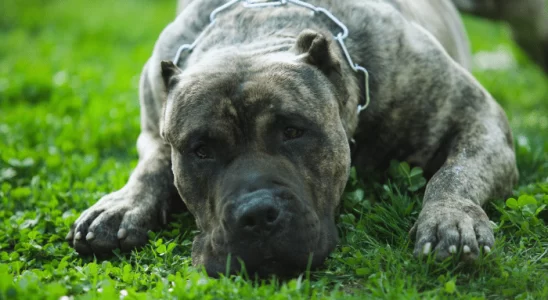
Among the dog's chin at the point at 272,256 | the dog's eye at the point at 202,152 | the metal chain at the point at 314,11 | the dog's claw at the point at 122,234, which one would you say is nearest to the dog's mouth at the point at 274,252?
the dog's chin at the point at 272,256

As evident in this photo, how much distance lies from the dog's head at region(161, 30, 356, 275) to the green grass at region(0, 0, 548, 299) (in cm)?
14

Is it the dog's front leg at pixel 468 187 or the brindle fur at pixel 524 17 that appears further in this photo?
the brindle fur at pixel 524 17

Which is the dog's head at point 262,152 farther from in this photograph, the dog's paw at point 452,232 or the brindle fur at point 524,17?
the brindle fur at point 524,17

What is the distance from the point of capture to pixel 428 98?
3.97 meters

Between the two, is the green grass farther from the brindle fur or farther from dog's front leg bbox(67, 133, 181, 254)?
the brindle fur

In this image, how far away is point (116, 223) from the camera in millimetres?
3707

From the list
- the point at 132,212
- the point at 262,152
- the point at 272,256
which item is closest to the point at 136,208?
the point at 132,212

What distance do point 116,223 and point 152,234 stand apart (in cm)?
19

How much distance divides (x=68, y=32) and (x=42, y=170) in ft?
15.7

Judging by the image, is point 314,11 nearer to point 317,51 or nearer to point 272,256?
point 317,51

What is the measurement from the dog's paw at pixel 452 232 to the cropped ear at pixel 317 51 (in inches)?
31.6

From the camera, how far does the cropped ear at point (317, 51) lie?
3.40 metres

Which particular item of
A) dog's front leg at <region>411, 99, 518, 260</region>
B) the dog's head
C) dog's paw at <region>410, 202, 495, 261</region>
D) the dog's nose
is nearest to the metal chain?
the dog's head

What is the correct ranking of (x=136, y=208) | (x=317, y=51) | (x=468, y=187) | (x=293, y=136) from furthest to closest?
(x=136, y=208), (x=468, y=187), (x=317, y=51), (x=293, y=136)
